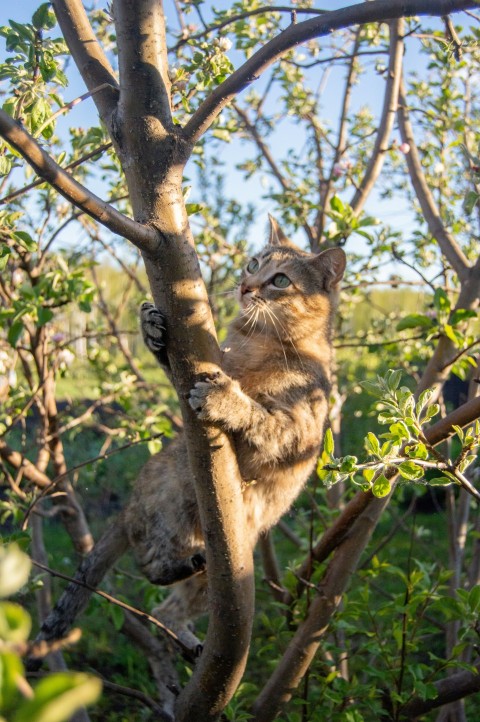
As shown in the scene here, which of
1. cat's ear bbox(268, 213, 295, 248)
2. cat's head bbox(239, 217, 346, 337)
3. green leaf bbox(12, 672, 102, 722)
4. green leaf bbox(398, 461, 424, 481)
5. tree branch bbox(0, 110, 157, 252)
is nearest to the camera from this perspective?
green leaf bbox(12, 672, 102, 722)

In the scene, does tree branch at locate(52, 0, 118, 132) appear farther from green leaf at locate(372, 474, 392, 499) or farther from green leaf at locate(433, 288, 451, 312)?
green leaf at locate(433, 288, 451, 312)

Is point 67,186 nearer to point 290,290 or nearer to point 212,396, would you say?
point 212,396

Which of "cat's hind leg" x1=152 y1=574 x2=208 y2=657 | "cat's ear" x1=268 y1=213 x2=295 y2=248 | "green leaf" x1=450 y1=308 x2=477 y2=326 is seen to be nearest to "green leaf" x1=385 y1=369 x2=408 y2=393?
"green leaf" x1=450 y1=308 x2=477 y2=326

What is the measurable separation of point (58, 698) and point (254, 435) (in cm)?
175

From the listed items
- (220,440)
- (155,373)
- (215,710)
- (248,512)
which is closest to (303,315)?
(248,512)

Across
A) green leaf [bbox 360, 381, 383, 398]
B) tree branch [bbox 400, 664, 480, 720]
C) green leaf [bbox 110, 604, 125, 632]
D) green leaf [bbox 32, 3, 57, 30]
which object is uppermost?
green leaf [bbox 32, 3, 57, 30]

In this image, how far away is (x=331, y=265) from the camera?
124 inches

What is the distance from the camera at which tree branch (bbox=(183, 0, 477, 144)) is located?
1.71m

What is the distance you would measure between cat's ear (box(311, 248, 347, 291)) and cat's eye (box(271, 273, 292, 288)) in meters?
0.16

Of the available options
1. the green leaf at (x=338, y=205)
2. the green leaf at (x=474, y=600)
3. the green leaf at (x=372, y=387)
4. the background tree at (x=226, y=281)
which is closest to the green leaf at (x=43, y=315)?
the background tree at (x=226, y=281)

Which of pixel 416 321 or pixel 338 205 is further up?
pixel 338 205

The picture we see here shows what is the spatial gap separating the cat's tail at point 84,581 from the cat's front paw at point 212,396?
1.13 meters

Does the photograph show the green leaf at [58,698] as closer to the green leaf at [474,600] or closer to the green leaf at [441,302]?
the green leaf at [474,600]

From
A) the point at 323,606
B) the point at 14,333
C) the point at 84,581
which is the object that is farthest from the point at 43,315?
the point at 323,606
